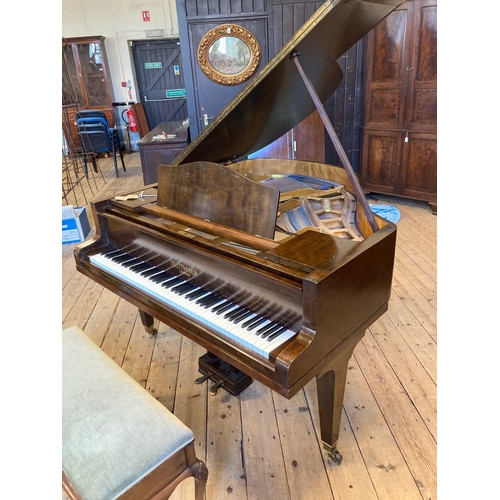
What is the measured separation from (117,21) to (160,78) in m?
1.40

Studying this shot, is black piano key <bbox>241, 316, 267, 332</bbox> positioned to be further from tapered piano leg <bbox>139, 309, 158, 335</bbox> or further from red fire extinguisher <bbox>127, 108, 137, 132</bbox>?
red fire extinguisher <bbox>127, 108, 137, 132</bbox>

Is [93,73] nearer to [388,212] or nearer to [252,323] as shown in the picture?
[388,212]

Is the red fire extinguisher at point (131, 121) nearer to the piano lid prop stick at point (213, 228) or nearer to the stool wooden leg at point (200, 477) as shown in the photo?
the piano lid prop stick at point (213, 228)

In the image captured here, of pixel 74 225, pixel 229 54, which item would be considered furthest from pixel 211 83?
pixel 74 225

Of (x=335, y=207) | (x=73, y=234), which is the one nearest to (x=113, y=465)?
(x=335, y=207)

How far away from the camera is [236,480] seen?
1644 millimetres

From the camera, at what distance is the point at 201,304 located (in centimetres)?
151

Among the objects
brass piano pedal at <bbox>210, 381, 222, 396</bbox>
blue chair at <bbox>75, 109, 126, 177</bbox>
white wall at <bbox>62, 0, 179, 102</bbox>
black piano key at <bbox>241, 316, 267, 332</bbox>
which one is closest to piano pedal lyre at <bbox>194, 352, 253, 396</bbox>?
brass piano pedal at <bbox>210, 381, 222, 396</bbox>

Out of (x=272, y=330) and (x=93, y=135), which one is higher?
(x=93, y=135)

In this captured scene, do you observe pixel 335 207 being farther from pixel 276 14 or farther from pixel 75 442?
pixel 276 14

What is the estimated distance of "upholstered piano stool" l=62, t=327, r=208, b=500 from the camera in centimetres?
105

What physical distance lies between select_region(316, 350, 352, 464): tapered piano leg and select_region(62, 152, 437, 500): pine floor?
0.10 meters

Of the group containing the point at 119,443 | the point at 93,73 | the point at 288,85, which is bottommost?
the point at 119,443

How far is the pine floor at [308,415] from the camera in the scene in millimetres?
1610
